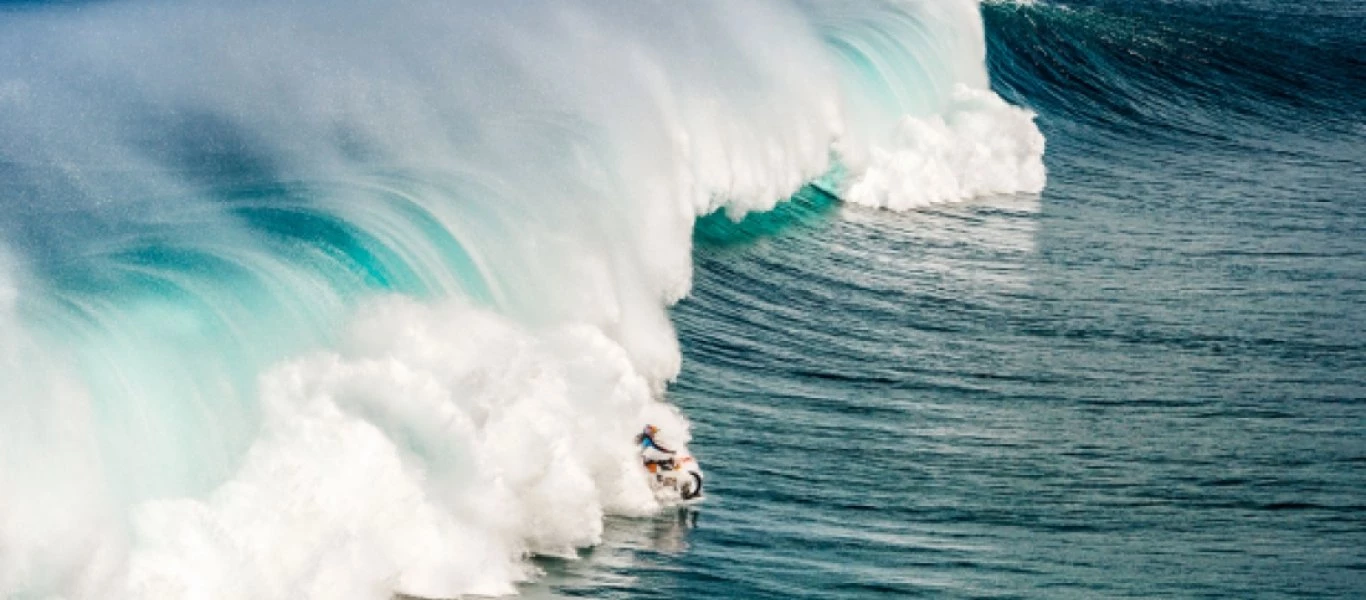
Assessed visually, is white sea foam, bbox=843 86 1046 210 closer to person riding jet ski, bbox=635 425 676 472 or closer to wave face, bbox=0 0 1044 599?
wave face, bbox=0 0 1044 599

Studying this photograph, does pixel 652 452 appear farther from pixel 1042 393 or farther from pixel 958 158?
pixel 958 158

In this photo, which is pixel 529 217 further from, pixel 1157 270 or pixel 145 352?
pixel 1157 270

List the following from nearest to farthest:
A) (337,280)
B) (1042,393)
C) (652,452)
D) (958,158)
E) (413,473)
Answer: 1. (413,473)
2. (337,280)
3. (652,452)
4. (1042,393)
5. (958,158)

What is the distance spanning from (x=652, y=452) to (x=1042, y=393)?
500 cm

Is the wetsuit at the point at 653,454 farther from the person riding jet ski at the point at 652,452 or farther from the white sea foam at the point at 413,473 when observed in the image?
the white sea foam at the point at 413,473

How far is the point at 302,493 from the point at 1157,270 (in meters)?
13.1

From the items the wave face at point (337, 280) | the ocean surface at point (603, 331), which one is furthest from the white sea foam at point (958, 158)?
the wave face at point (337, 280)

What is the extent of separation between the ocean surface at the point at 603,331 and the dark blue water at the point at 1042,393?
0.17ft

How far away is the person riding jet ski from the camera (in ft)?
41.4

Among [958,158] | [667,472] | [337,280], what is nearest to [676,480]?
[667,472]

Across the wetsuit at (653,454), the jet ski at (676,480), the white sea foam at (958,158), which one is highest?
the white sea foam at (958,158)

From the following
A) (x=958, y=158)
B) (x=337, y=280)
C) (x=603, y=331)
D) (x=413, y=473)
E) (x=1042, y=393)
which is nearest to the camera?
(x=413, y=473)

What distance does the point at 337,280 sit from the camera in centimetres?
1255

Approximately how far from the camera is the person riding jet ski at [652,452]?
12.6 meters
